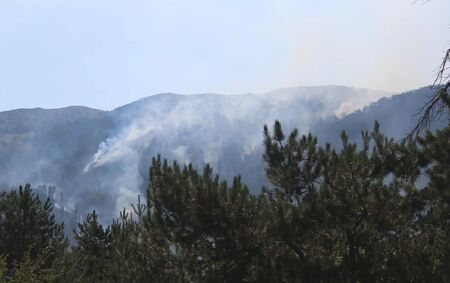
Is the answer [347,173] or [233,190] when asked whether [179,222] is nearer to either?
[233,190]

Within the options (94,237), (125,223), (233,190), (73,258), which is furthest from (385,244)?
(94,237)

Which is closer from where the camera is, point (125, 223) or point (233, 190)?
point (233, 190)

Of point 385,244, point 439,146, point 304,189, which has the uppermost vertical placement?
point 439,146

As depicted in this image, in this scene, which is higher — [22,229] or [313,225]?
[313,225]

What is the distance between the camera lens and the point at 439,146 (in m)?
17.5

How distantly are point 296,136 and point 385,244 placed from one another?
6057 mm

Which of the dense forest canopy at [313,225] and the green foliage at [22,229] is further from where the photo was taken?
the green foliage at [22,229]

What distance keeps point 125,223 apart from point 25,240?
400 inches

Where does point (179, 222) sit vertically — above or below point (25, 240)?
above

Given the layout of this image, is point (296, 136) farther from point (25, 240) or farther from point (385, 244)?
point (25, 240)

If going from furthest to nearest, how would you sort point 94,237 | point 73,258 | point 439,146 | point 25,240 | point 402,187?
point 94,237
point 25,240
point 73,258
point 439,146
point 402,187

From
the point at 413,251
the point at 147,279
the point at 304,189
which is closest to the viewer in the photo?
the point at 413,251

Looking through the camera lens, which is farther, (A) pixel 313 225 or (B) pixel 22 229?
(B) pixel 22 229

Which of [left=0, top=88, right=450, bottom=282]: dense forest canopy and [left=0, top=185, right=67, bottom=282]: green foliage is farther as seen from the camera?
[left=0, top=185, right=67, bottom=282]: green foliage
